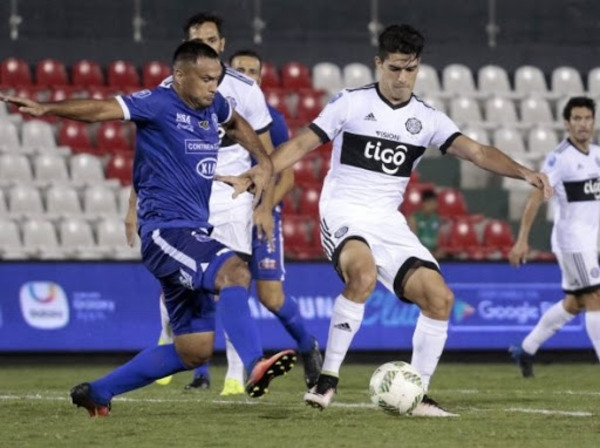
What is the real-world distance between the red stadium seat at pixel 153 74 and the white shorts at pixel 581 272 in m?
7.83

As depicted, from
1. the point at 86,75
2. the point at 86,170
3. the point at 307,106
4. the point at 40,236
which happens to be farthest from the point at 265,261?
the point at 86,75

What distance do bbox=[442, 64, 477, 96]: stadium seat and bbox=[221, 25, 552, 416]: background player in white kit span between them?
10.5 m

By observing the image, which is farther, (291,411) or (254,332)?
(291,411)

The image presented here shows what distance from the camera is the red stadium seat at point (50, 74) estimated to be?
18906 mm

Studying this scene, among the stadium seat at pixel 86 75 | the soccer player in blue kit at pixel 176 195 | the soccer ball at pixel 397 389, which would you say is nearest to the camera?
the soccer player in blue kit at pixel 176 195

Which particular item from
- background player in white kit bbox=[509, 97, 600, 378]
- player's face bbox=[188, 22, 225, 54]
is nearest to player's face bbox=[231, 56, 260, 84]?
player's face bbox=[188, 22, 225, 54]

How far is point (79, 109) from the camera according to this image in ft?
25.7

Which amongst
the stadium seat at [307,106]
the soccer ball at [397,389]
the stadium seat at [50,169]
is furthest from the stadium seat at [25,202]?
the soccer ball at [397,389]

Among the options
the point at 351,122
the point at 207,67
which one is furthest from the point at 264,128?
the point at 207,67

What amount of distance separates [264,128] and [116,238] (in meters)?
6.10

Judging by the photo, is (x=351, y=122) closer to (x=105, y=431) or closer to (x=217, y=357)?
(x=105, y=431)

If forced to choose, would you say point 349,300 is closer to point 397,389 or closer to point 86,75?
point 397,389

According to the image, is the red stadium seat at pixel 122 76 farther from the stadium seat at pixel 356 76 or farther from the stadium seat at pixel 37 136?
the stadium seat at pixel 356 76

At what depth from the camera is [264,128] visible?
10430mm
